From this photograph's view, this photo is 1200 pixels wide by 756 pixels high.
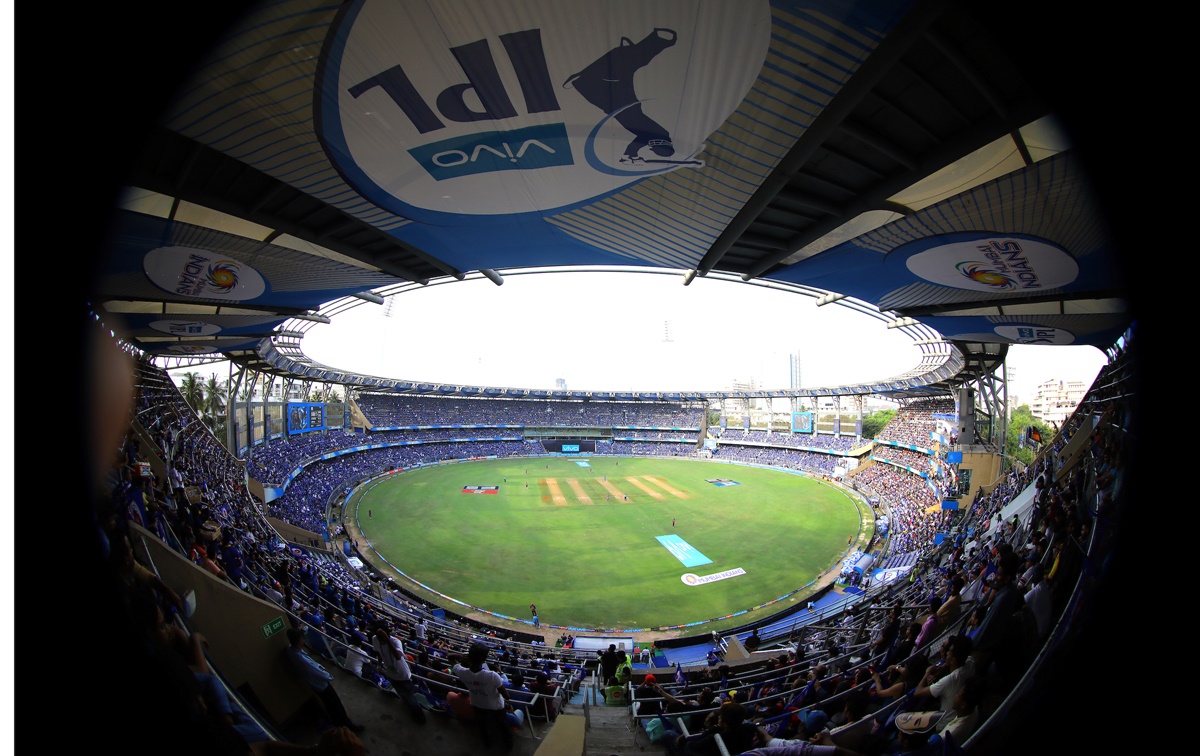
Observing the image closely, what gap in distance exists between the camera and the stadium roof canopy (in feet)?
10.5

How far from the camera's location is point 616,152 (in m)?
4.75

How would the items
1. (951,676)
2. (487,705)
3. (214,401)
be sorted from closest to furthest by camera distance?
(951,676) < (487,705) < (214,401)

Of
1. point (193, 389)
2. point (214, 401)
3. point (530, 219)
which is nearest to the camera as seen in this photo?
point (530, 219)

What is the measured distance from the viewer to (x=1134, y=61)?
2.07 metres

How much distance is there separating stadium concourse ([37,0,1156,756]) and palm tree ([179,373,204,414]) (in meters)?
23.7

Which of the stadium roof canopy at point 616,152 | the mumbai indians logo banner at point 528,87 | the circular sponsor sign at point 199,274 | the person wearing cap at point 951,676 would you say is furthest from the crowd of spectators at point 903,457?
the circular sponsor sign at point 199,274

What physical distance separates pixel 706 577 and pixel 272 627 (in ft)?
57.1

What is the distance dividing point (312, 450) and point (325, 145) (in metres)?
38.2

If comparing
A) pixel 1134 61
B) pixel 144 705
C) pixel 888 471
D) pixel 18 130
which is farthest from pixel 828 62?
pixel 888 471

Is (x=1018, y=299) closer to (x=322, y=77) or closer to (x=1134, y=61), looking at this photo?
(x=1134, y=61)

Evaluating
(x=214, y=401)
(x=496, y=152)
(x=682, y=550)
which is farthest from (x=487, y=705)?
(x=214, y=401)

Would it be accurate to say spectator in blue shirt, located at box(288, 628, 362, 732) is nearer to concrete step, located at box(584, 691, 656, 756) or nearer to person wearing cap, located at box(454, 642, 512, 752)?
person wearing cap, located at box(454, 642, 512, 752)

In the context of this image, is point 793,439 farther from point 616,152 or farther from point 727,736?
point 727,736

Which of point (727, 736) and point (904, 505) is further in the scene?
point (904, 505)
